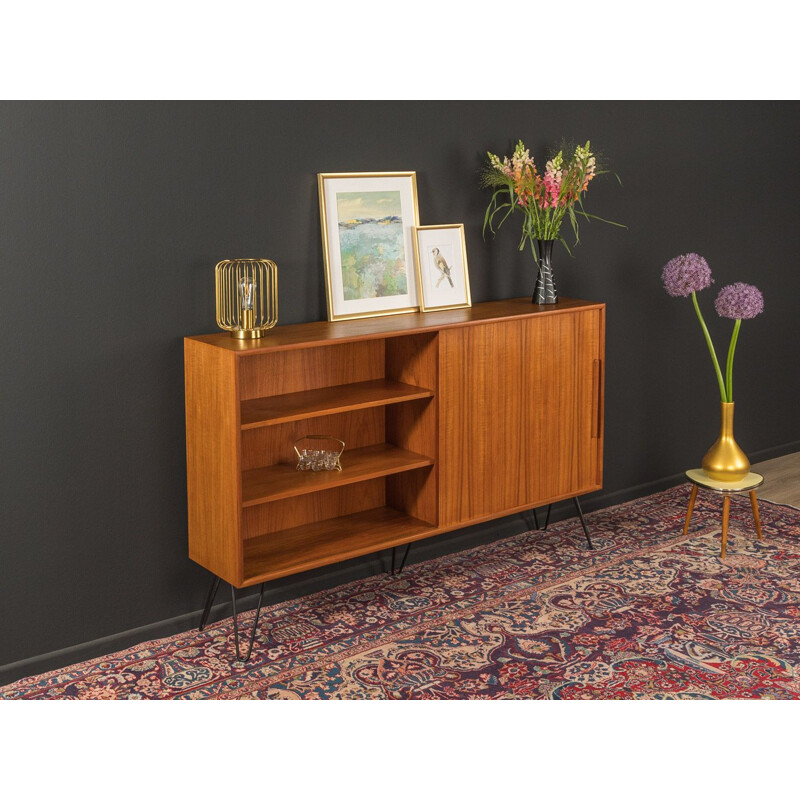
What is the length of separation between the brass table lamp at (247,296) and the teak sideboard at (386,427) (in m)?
0.07

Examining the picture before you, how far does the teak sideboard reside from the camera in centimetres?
361

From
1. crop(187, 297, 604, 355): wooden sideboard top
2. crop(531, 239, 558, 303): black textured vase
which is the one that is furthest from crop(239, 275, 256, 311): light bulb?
crop(531, 239, 558, 303): black textured vase

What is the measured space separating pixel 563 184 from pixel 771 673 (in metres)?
2.21

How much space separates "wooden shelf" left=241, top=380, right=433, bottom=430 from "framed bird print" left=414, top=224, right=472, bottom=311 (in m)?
0.42

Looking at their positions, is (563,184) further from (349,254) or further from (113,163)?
(113,163)

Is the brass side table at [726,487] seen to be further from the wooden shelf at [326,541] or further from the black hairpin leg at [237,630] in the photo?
the black hairpin leg at [237,630]

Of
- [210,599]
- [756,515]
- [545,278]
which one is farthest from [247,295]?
[756,515]

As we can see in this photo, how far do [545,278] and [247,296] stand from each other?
1.47m

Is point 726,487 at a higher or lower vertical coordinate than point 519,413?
lower

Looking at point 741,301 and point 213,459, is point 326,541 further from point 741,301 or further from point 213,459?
point 741,301

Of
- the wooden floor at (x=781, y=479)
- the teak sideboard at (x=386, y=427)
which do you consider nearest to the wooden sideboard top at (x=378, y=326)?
the teak sideboard at (x=386, y=427)

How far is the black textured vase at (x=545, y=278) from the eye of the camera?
446 centimetres

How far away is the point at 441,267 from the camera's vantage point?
4.28 m

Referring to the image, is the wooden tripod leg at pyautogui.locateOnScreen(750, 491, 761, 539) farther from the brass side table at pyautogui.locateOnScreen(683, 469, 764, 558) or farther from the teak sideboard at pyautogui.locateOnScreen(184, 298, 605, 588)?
the teak sideboard at pyautogui.locateOnScreen(184, 298, 605, 588)
